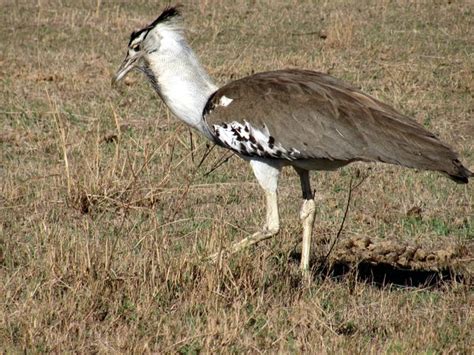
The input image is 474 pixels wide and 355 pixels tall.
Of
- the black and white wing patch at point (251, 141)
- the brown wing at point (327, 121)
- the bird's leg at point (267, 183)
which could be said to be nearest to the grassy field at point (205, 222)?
the bird's leg at point (267, 183)

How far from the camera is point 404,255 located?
5.76 metres

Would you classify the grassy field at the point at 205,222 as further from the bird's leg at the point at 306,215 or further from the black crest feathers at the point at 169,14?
the black crest feathers at the point at 169,14

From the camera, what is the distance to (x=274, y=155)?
5156 millimetres

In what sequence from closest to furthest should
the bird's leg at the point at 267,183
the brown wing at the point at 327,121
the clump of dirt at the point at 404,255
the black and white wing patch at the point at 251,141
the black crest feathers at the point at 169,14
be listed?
the brown wing at the point at 327,121
the black and white wing patch at the point at 251,141
the bird's leg at the point at 267,183
the black crest feathers at the point at 169,14
the clump of dirt at the point at 404,255

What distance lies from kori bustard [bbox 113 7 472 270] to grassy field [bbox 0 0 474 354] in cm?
32

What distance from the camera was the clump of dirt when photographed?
566 cm

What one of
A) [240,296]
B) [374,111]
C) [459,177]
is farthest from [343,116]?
[240,296]

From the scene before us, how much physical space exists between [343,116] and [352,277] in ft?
2.80

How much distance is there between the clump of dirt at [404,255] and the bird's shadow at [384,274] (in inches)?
1.5

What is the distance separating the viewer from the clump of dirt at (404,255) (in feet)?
18.6

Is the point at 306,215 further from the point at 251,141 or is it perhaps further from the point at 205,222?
the point at 205,222

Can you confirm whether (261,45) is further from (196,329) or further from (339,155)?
(196,329)

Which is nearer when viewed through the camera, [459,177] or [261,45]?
[459,177]

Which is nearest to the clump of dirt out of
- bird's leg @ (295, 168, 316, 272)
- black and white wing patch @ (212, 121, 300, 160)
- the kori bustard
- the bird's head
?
bird's leg @ (295, 168, 316, 272)
